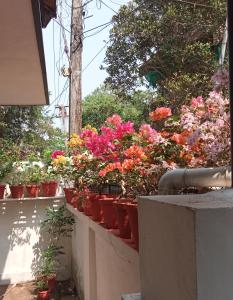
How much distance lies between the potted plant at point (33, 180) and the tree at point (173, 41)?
2.23 metres

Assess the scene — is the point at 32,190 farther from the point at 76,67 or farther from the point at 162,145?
the point at 162,145

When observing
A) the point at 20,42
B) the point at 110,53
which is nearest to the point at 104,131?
the point at 20,42

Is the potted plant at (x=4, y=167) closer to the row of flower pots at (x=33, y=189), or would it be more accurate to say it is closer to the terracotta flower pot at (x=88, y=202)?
the row of flower pots at (x=33, y=189)

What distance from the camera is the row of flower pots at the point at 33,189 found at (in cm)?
572

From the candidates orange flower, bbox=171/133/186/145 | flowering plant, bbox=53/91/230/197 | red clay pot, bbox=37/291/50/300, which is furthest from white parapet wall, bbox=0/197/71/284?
orange flower, bbox=171/133/186/145

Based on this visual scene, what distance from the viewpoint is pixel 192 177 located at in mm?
1311

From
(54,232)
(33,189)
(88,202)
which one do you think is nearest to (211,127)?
(88,202)

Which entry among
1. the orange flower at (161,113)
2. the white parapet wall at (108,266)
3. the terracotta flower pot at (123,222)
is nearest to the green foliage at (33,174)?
the white parapet wall at (108,266)

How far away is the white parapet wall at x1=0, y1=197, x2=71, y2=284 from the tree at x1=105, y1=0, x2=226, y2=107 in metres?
2.69

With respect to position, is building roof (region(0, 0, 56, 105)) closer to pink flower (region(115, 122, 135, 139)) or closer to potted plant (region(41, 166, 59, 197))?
pink flower (region(115, 122, 135, 139))

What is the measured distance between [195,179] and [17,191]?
478 cm

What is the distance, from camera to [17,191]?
225 inches

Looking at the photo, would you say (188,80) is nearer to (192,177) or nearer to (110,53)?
(110,53)

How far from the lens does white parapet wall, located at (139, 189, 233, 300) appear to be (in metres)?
0.64
